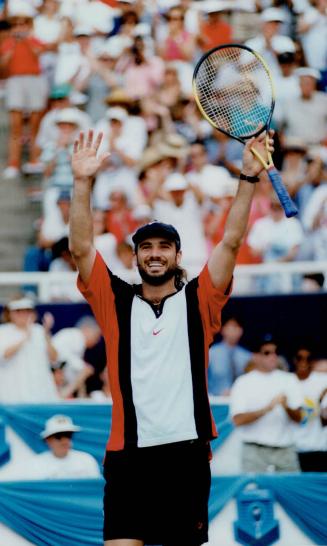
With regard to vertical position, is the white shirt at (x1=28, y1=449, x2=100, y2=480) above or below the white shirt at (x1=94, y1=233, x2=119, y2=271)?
below

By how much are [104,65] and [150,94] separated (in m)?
0.64

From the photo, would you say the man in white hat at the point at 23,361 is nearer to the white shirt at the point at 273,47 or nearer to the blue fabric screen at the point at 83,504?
the blue fabric screen at the point at 83,504

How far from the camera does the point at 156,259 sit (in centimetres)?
647

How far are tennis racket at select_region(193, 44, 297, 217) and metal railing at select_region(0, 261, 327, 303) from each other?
13.6ft

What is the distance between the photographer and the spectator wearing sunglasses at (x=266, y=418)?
10.6 m

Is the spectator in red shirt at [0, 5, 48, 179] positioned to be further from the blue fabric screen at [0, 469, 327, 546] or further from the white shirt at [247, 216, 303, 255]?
the blue fabric screen at [0, 469, 327, 546]

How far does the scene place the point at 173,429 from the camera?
634 centimetres

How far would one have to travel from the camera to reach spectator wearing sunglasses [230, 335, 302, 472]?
1065 centimetres

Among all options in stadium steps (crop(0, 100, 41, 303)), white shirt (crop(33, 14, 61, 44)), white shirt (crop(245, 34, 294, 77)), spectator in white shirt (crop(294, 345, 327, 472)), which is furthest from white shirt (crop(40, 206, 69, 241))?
white shirt (crop(245, 34, 294, 77))

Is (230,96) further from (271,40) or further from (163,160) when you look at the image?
(271,40)

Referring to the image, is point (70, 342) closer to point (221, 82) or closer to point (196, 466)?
point (221, 82)

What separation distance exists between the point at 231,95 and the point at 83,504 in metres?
3.16

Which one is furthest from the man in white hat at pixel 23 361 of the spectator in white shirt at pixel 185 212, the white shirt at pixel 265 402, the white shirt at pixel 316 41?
the white shirt at pixel 316 41

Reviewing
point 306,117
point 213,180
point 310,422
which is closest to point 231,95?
point 310,422
